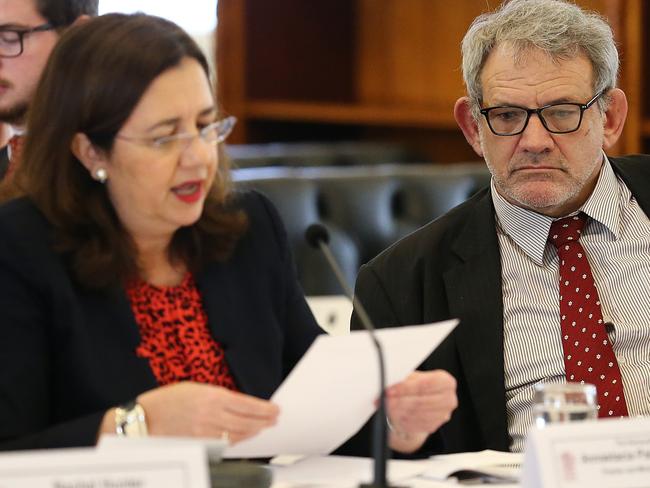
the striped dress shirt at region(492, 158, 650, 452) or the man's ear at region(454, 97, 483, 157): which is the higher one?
the man's ear at region(454, 97, 483, 157)

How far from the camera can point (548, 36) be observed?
2.37 metres

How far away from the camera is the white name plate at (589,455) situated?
1.48 metres

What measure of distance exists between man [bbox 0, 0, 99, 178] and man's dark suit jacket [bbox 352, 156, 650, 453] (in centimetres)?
83

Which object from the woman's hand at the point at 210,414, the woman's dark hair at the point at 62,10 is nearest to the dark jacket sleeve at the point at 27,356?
the woman's hand at the point at 210,414

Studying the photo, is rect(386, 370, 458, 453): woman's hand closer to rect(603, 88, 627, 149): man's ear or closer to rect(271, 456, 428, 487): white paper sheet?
rect(271, 456, 428, 487): white paper sheet

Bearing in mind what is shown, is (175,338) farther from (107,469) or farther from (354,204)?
(354,204)

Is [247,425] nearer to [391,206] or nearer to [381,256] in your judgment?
[381,256]

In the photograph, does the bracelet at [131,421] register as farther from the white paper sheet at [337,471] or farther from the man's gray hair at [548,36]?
the man's gray hair at [548,36]

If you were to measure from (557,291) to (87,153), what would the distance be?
0.96 m

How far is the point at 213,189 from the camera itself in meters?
2.13

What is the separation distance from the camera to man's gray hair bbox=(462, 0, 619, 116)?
Answer: 2367mm

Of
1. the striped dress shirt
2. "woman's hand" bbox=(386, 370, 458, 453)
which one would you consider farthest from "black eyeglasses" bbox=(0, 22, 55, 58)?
"woman's hand" bbox=(386, 370, 458, 453)

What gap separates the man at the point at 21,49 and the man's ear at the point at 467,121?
0.88 meters

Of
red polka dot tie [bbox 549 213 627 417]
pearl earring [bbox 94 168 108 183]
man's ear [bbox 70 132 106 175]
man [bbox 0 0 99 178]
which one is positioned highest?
man [bbox 0 0 99 178]
